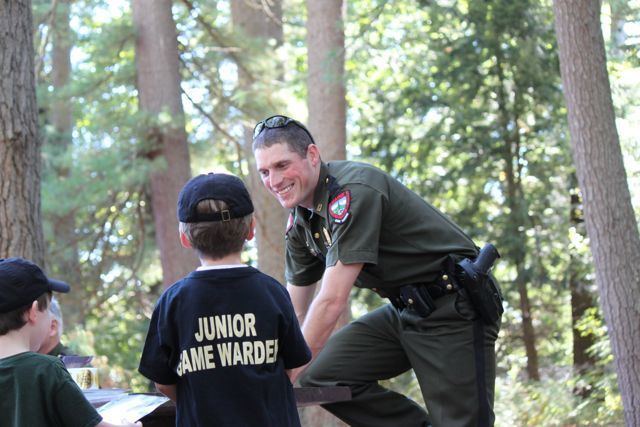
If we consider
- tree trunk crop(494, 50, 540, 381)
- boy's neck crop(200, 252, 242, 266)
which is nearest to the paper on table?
boy's neck crop(200, 252, 242, 266)

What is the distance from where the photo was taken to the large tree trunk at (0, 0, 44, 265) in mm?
5590

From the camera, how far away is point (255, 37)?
12336 mm

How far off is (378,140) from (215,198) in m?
10.8

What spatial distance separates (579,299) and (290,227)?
373 inches

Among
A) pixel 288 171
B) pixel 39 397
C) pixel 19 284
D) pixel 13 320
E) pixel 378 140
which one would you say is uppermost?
pixel 378 140

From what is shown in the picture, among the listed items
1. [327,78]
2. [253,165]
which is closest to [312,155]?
[327,78]

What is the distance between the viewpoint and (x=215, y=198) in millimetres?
2941

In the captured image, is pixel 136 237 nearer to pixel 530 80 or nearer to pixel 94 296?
pixel 94 296

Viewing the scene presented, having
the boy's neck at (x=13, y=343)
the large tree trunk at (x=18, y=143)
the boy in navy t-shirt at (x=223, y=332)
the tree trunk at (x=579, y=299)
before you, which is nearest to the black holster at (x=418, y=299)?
the boy in navy t-shirt at (x=223, y=332)

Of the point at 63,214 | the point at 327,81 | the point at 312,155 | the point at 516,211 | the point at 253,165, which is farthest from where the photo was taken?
the point at 63,214

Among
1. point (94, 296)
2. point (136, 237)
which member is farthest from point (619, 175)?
point (94, 296)

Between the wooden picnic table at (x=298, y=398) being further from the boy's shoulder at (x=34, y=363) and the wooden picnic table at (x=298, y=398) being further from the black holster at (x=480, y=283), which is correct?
the black holster at (x=480, y=283)

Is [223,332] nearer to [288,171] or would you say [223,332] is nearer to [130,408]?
[130,408]

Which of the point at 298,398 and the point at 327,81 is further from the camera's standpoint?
the point at 327,81
